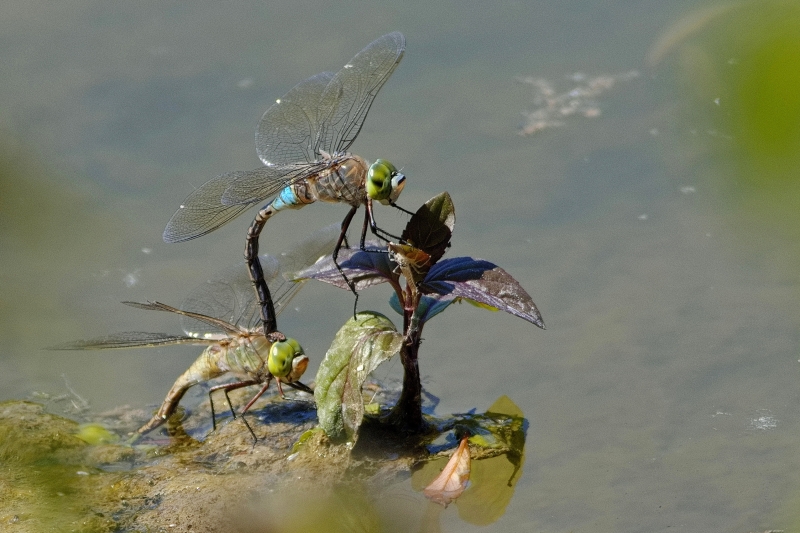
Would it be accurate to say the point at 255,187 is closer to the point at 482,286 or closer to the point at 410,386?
the point at 410,386

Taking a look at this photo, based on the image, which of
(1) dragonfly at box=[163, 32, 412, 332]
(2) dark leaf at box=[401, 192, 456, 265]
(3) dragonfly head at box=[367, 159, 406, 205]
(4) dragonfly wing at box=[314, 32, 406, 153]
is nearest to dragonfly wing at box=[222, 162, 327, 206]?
(1) dragonfly at box=[163, 32, 412, 332]

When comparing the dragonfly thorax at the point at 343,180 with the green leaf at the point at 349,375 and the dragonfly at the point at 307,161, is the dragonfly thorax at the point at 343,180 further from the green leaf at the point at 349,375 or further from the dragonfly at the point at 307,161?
the green leaf at the point at 349,375

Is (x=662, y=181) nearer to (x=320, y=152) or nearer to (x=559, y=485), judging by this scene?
(x=320, y=152)

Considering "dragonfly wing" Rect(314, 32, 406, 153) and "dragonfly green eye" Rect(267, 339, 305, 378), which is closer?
"dragonfly green eye" Rect(267, 339, 305, 378)

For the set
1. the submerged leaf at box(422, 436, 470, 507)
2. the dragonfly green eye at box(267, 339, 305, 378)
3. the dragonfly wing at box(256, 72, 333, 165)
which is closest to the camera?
the submerged leaf at box(422, 436, 470, 507)

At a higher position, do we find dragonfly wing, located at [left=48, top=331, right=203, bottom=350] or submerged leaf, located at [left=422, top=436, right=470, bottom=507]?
dragonfly wing, located at [left=48, top=331, right=203, bottom=350]

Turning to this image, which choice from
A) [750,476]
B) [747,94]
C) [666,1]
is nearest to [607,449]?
[750,476]

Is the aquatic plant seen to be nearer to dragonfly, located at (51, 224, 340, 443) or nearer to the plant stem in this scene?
the plant stem
